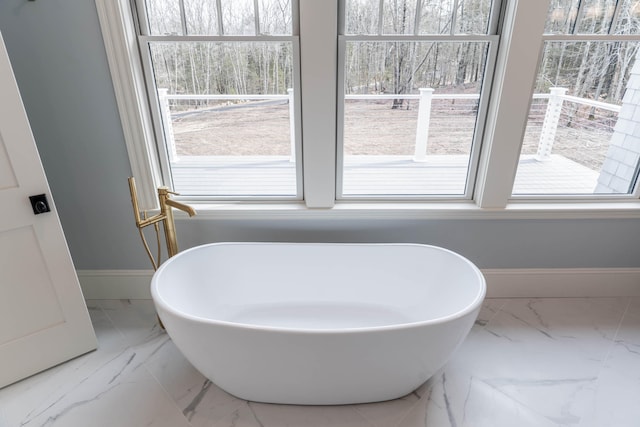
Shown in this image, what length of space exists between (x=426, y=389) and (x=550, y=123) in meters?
1.51

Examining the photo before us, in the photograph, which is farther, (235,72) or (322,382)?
(235,72)

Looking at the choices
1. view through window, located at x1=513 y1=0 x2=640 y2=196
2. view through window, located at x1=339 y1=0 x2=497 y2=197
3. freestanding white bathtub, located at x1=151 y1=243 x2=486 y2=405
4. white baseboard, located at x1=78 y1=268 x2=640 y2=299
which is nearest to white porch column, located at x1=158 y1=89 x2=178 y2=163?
freestanding white bathtub, located at x1=151 y1=243 x2=486 y2=405

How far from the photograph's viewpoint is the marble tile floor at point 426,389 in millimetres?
1444

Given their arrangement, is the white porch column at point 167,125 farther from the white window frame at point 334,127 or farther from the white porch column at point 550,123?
the white porch column at point 550,123

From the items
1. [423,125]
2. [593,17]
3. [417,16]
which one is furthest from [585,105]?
[417,16]

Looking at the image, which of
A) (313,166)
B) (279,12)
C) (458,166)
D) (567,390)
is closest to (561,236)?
(458,166)

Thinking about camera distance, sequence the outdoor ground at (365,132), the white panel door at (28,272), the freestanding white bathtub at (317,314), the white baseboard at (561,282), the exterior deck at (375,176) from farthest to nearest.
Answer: the white baseboard at (561,282)
the exterior deck at (375,176)
the outdoor ground at (365,132)
the white panel door at (28,272)
the freestanding white bathtub at (317,314)

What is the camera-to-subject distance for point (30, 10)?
1566mm

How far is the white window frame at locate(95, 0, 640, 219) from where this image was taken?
63.7 inches

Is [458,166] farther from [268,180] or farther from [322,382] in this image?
[322,382]

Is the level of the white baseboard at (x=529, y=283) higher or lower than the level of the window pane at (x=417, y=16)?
lower

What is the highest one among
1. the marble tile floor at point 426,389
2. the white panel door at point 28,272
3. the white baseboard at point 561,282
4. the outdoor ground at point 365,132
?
the outdoor ground at point 365,132

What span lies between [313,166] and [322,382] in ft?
3.43

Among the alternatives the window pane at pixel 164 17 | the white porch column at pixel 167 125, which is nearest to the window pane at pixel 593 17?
the window pane at pixel 164 17
